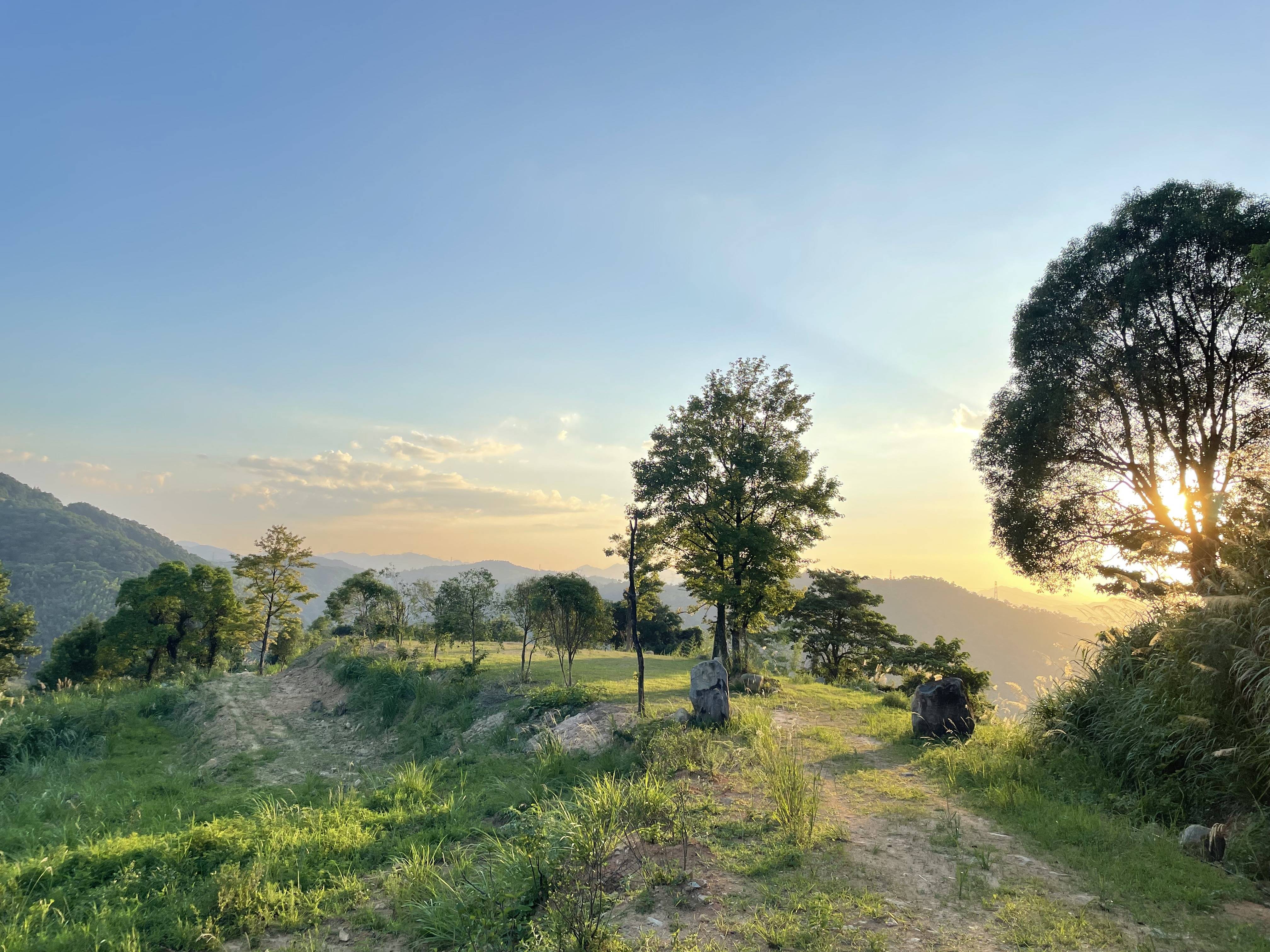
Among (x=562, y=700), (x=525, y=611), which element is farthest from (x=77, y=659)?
(x=562, y=700)

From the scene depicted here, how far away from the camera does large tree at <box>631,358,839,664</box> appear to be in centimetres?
2050

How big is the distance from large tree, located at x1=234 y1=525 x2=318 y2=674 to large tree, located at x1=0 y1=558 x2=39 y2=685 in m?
14.3

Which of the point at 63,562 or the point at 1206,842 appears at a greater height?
the point at 1206,842

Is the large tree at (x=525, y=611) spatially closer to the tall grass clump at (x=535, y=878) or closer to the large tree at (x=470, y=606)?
the large tree at (x=470, y=606)

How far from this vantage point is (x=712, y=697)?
489 inches

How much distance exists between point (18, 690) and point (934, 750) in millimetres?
36382

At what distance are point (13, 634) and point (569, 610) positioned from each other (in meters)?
38.5

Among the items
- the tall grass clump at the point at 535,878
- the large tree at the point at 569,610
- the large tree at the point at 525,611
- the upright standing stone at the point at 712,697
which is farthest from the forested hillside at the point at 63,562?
the tall grass clump at the point at 535,878

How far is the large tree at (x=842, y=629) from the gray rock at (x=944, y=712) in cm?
1797

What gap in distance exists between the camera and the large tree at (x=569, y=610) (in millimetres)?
19641

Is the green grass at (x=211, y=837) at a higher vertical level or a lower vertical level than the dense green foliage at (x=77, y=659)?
higher

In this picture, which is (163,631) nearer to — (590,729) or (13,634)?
(13,634)

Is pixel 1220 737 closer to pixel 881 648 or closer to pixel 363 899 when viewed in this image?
pixel 363 899

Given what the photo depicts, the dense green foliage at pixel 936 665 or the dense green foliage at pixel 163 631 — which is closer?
the dense green foliage at pixel 936 665
